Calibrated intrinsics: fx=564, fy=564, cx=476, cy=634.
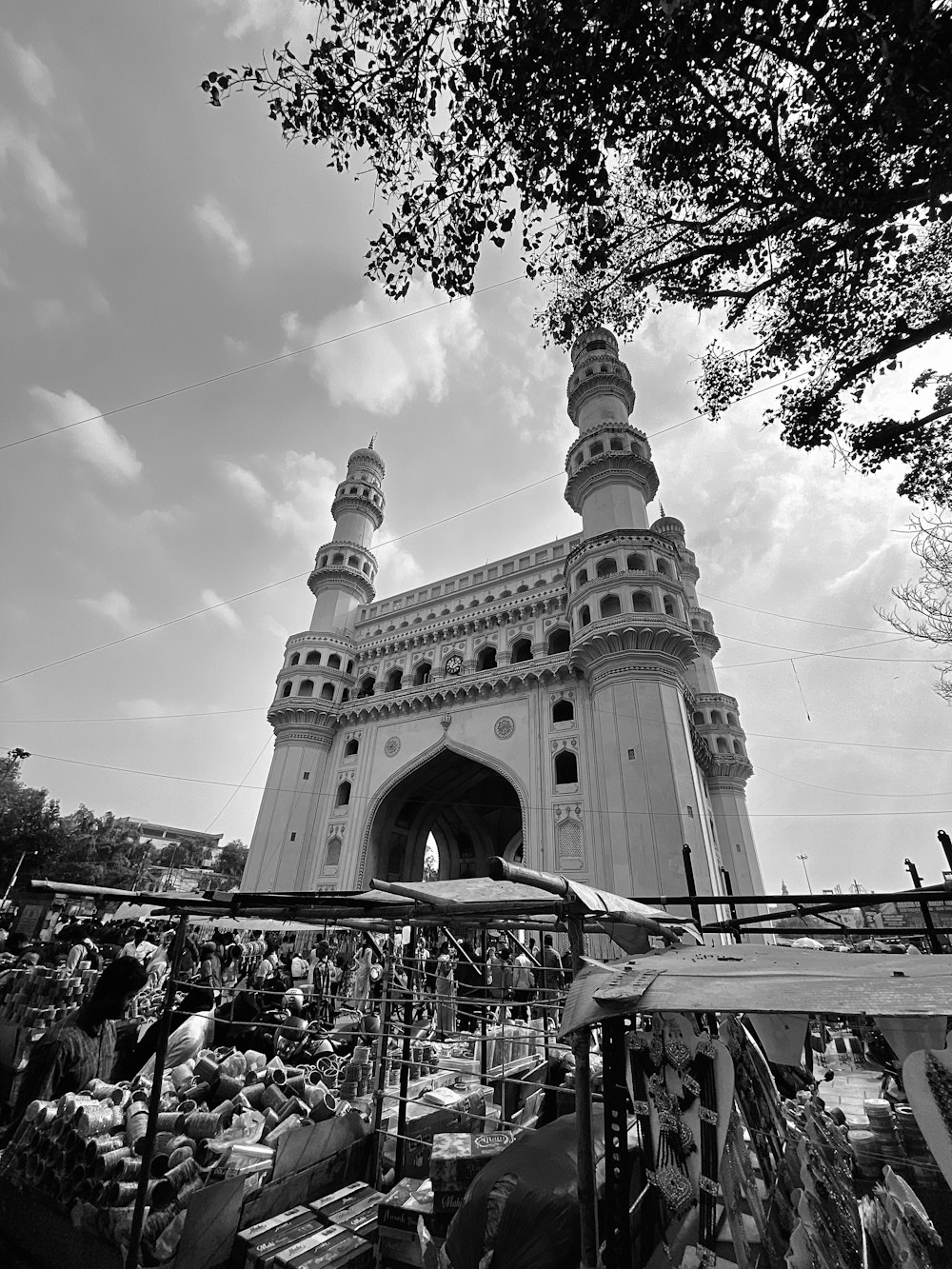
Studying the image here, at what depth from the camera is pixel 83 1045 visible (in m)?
5.42

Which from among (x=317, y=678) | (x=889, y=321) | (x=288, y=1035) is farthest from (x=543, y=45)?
(x=317, y=678)

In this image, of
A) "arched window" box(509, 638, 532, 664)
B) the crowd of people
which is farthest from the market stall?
"arched window" box(509, 638, 532, 664)

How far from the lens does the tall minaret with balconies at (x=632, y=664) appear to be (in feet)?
51.5

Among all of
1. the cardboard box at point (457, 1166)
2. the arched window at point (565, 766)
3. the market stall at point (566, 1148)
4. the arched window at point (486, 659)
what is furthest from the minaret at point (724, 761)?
the cardboard box at point (457, 1166)

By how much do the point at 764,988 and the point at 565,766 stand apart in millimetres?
17374

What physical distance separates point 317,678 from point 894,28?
24.1 m

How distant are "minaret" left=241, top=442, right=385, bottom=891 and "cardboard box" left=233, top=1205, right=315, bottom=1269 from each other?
19.2 meters

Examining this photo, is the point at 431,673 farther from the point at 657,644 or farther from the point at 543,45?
the point at 543,45

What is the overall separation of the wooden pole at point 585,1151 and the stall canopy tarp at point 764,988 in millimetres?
214

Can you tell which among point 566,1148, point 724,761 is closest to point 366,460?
point 724,761

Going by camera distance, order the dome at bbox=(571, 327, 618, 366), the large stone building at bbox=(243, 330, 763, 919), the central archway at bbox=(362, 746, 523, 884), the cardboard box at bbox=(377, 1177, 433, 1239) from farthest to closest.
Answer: the dome at bbox=(571, 327, 618, 366)
the central archway at bbox=(362, 746, 523, 884)
the large stone building at bbox=(243, 330, 763, 919)
the cardboard box at bbox=(377, 1177, 433, 1239)

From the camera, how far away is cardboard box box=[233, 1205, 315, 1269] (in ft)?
10.8

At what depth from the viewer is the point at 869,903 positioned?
4.86 m

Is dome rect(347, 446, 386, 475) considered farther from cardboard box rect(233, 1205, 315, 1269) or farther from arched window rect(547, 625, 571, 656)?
cardboard box rect(233, 1205, 315, 1269)
